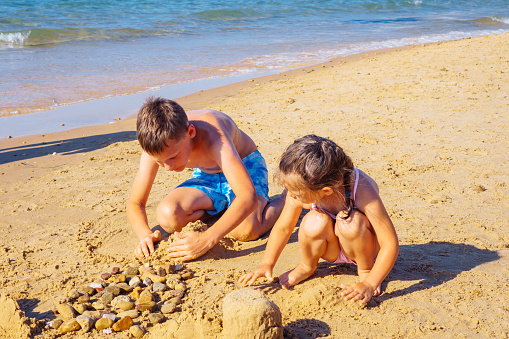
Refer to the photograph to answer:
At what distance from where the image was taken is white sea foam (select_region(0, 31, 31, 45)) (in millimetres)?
13383

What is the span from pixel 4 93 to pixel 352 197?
754 centimetres

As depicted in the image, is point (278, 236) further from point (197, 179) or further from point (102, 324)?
point (197, 179)

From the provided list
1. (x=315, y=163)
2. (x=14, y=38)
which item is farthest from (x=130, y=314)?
(x=14, y=38)

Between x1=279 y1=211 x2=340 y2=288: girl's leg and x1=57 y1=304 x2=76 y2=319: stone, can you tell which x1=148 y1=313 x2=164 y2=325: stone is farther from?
x1=279 y1=211 x2=340 y2=288: girl's leg

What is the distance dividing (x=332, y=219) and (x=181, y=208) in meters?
1.27

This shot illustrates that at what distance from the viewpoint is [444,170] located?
4613 millimetres

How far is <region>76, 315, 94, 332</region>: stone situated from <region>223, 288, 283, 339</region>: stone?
764mm

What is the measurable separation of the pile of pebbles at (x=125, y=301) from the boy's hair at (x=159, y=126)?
774mm

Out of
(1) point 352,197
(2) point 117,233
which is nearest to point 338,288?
(1) point 352,197

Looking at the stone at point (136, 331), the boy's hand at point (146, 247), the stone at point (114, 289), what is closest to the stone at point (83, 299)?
the stone at point (114, 289)

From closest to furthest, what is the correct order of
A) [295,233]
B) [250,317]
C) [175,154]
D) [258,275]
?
[250,317] < [258,275] < [175,154] < [295,233]

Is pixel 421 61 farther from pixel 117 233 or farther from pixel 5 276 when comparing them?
pixel 5 276

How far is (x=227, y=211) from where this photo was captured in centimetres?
307

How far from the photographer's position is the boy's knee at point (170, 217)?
3520 millimetres
